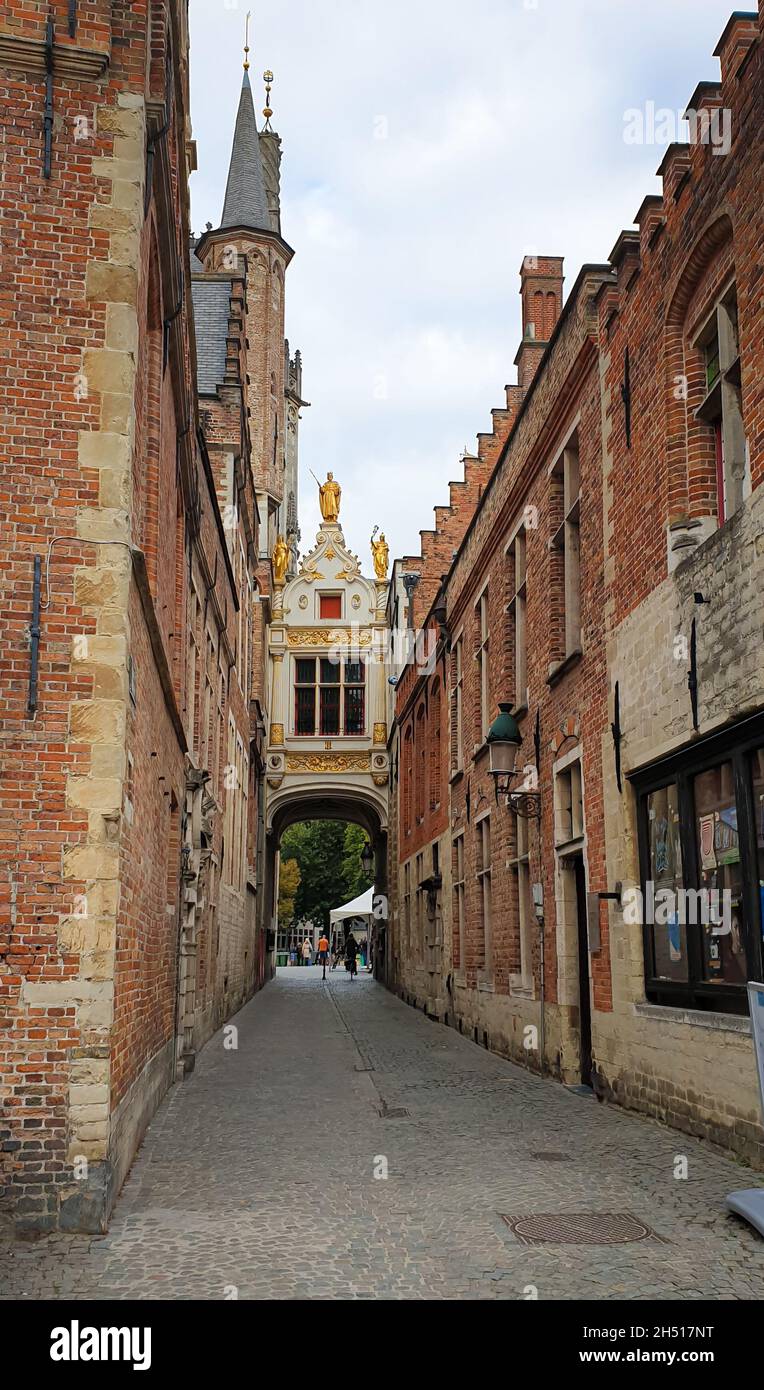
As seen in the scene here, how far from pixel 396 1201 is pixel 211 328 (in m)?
17.0

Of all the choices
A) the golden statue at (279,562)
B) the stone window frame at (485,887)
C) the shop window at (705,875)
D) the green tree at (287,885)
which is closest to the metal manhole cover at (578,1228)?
the shop window at (705,875)

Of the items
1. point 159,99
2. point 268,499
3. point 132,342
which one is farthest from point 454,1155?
point 268,499

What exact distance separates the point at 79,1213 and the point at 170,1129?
140 inches

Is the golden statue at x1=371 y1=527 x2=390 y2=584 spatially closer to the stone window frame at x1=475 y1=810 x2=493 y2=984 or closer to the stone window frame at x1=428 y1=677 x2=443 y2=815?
the stone window frame at x1=428 y1=677 x2=443 y2=815

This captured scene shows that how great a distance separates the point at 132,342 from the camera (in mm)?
7188

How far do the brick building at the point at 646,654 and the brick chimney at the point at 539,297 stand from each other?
3810mm

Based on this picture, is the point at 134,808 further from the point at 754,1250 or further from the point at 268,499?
the point at 268,499

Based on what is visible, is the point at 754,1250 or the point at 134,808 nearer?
the point at 754,1250

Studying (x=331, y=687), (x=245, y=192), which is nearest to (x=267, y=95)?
(x=245, y=192)

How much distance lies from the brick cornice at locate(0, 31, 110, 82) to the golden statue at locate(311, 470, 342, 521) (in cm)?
3403

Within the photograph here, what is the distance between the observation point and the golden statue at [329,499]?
41.4 m

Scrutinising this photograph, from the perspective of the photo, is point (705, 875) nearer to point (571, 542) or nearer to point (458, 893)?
point (571, 542)

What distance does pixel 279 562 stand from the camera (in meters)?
39.4

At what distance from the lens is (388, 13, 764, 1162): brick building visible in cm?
796
